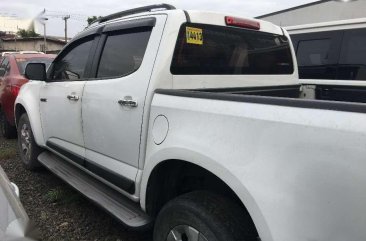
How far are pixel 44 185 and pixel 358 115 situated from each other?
4.07 metres

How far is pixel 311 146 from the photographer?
1.77 meters

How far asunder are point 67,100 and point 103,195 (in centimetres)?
105

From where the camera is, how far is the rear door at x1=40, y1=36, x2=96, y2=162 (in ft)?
12.6

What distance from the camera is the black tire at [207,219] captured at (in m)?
2.20

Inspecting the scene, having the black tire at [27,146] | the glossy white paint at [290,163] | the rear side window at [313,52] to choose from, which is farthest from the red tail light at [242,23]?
the black tire at [27,146]

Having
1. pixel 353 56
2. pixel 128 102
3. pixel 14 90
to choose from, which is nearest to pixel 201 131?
pixel 128 102

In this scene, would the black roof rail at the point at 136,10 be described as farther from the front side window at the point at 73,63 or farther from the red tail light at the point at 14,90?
the red tail light at the point at 14,90

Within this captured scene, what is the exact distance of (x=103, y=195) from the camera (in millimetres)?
3422

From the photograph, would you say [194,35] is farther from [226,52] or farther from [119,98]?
[119,98]

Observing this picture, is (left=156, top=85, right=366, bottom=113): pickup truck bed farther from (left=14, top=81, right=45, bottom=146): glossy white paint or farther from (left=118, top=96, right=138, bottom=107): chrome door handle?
(left=14, top=81, right=45, bottom=146): glossy white paint

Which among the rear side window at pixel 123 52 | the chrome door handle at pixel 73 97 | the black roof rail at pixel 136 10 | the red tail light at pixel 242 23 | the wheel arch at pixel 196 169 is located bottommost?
the wheel arch at pixel 196 169

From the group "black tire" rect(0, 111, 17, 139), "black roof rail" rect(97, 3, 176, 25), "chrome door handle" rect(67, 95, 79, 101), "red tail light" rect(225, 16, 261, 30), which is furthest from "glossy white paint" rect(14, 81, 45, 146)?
"red tail light" rect(225, 16, 261, 30)

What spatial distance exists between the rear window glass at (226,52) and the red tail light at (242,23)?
0.04 metres

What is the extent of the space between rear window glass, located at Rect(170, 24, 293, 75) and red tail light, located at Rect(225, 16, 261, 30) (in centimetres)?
4
